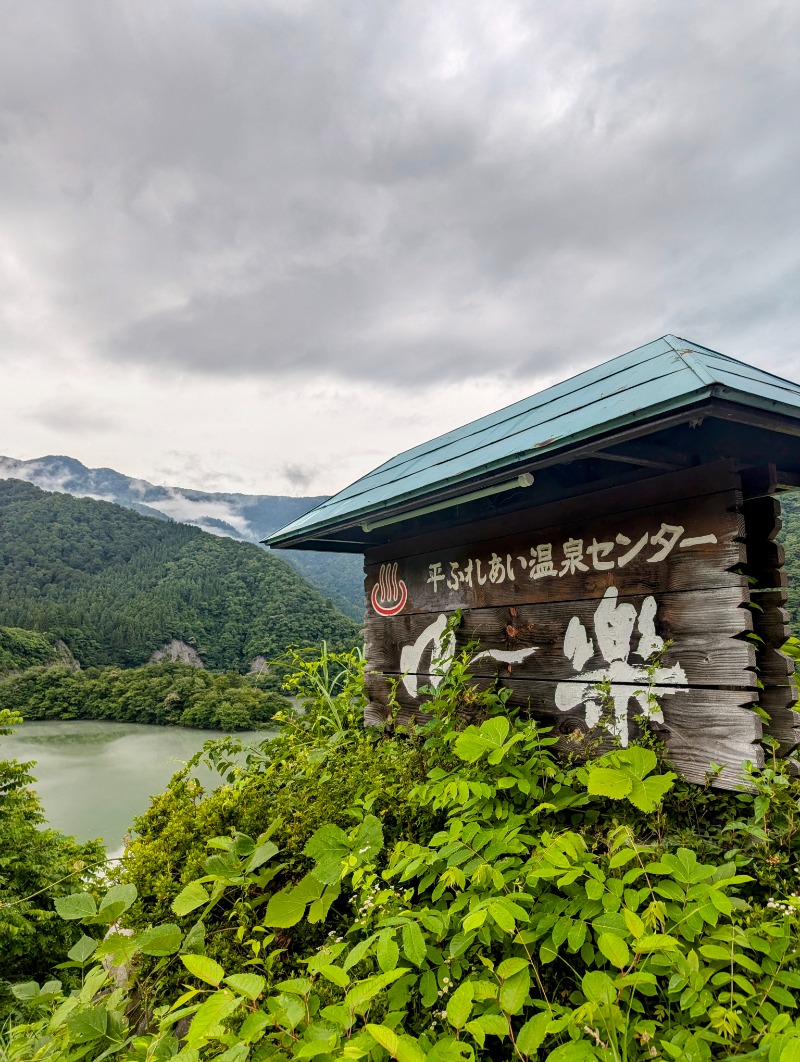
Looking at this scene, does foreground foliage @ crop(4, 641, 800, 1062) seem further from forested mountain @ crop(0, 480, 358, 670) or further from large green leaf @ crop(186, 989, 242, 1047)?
forested mountain @ crop(0, 480, 358, 670)

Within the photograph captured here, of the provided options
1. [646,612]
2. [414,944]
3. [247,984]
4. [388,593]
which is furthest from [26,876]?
[646,612]

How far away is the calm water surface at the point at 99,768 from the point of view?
26.8ft

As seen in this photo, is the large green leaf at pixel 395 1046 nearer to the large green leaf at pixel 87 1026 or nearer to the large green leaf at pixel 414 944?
the large green leaf at pixel 414 944

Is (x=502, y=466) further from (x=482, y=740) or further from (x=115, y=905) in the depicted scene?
(x=115, y=905)

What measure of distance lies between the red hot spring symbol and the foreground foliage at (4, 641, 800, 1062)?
0.87 meters

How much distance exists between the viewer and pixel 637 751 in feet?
6.04

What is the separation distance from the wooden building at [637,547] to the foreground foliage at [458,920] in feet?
0.86

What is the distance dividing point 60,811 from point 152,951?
345 inches

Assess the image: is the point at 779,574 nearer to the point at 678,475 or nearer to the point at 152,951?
the point at 678,475

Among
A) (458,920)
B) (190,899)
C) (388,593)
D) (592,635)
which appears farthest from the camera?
(388,593)

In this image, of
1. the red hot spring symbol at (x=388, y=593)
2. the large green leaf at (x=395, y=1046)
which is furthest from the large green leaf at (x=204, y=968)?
the red hot spring symbol at (x=388, y=593)

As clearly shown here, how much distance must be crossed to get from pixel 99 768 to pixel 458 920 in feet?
37.2

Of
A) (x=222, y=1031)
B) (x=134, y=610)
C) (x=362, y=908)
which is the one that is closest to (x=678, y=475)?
(x=362, y=908)

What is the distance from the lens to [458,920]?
175 centimetres
